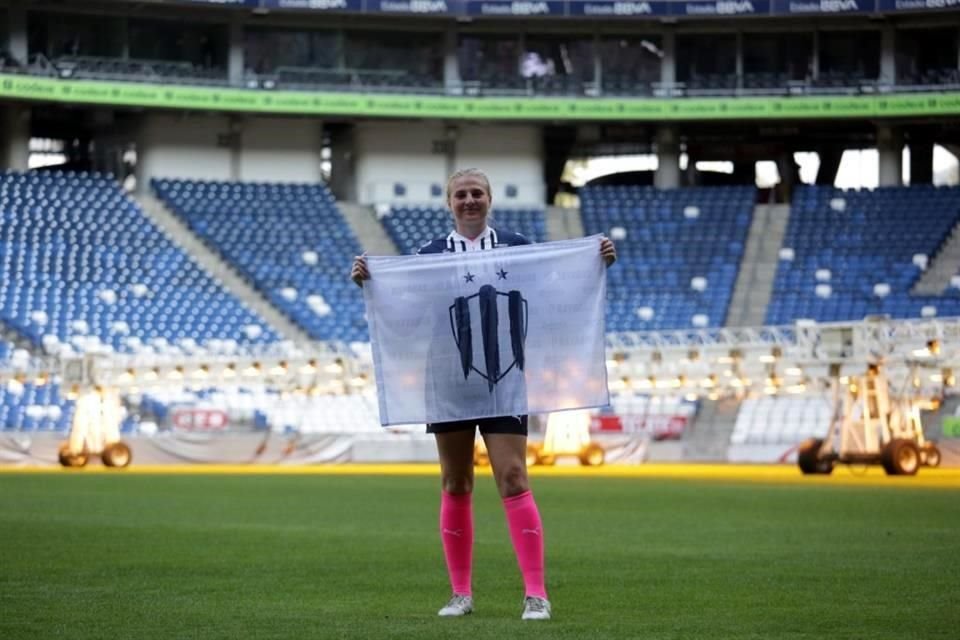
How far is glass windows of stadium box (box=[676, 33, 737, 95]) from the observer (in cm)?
6694

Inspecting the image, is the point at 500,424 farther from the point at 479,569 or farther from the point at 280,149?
the point at 280,149

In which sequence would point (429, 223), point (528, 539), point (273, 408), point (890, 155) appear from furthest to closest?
point (890, 155)
point (429, 223)
point (273, 408)
point (528, 539)

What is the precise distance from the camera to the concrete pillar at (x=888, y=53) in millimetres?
64875

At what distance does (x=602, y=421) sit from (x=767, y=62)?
20.5 metres

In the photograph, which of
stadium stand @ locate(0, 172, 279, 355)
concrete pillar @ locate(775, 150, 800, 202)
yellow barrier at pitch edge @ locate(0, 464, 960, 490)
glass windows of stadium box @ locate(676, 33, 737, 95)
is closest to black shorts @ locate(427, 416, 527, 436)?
yellow barrier at pitch edge @ locate(0, 464, 960, 490)

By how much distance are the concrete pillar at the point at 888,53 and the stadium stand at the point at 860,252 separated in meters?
3.84

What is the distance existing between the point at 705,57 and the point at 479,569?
5607 centimetres

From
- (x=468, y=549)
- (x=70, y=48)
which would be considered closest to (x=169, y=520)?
(x=468, y=549)

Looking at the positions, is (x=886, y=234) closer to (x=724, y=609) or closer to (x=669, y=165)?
(x=669, y=165)

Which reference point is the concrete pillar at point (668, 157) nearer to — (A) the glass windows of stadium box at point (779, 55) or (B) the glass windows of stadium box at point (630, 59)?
(B) the glass windows of stadium box at point (630, 59)

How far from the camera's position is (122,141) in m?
65.6

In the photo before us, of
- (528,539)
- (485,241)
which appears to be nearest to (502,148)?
(485,241)

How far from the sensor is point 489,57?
6706cm

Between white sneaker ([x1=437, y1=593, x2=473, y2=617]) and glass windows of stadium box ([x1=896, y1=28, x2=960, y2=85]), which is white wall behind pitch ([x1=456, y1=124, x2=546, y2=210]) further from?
white sneaker ([x1=437, y1=593, x2=473, y2=617])
